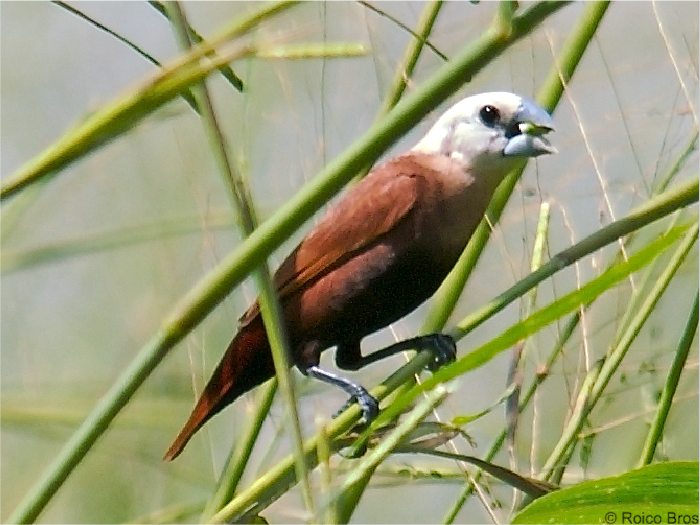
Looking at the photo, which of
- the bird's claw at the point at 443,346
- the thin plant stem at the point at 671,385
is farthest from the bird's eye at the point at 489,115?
the thin plant stem at the point at 671,385

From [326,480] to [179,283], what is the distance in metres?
0.48

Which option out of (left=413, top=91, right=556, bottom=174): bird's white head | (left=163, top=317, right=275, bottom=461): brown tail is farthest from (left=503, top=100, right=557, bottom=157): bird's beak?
(left=163, top=317, right=275, bottom=461): brown tail

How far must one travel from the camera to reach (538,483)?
0.46 m

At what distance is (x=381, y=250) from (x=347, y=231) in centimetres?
3

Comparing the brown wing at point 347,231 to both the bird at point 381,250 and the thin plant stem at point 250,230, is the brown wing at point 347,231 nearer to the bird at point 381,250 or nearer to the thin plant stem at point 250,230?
the bird at point 381,250

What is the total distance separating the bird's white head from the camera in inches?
27.6

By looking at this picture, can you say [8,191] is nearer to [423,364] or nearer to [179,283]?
[423,364]

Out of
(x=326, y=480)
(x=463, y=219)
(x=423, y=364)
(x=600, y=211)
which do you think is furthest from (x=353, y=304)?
(x=326, y=480)

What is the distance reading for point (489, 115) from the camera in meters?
0.77

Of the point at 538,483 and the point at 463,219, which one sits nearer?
the point at 538,483
